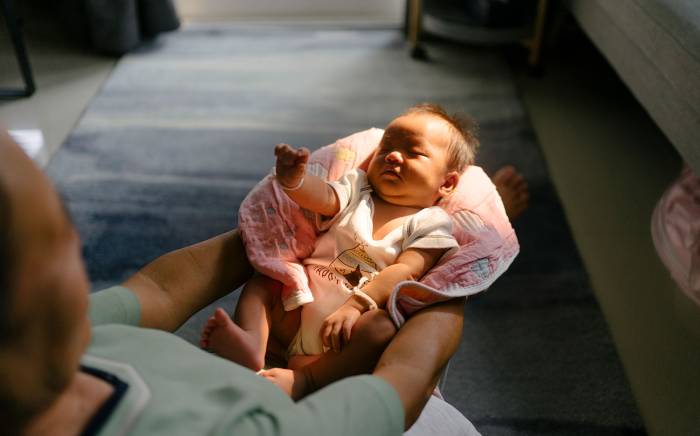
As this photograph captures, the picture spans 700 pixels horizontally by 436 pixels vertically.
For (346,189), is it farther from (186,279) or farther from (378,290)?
(186,279)

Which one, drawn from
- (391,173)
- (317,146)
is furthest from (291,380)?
(317,146)

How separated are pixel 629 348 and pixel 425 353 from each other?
0.79m

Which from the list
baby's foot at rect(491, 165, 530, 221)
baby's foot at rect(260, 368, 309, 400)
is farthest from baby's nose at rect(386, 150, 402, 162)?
baby's foot at rect(260, 368, 309, 400)

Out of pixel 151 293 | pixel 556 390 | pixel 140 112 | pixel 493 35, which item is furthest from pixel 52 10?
pixel 556 390

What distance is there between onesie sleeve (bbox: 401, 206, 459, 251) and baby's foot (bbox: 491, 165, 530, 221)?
0.24 m

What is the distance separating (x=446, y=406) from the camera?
1010 mm

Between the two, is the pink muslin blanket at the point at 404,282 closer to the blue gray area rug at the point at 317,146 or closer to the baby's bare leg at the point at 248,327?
the baby's bare leg at the point at 248,327

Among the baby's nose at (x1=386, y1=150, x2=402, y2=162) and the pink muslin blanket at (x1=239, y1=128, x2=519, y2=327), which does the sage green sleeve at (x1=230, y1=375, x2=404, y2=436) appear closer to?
the pink muslin blanket at (x1=239, y1=128, x2=519, y2=327)

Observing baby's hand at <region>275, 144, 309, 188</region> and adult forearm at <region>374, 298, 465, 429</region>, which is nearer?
adult forearm at <region>374, 298, 465, 429</region>

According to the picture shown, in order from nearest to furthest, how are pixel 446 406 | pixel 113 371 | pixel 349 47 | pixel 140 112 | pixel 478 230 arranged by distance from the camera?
pixel 113 371 → pixel 446 406 → pixel 478 230 → pixel 140 112 → pixel 349 47

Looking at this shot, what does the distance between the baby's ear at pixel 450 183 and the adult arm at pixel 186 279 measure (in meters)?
0.39

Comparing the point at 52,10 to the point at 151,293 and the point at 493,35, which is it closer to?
the point at 493,35

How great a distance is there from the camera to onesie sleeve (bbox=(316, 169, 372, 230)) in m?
1.20

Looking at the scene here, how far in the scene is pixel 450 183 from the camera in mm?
1249
